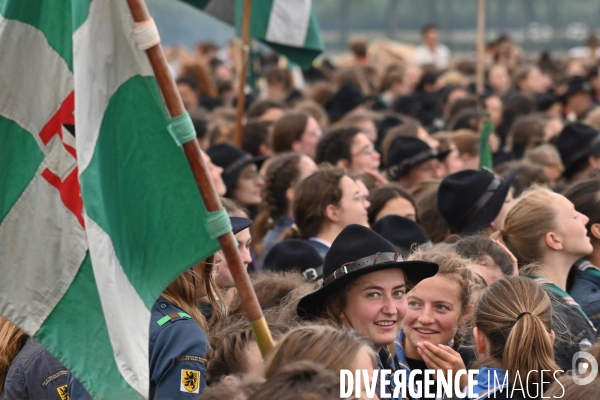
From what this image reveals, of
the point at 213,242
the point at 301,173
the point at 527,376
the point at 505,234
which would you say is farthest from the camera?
the point at 301,173

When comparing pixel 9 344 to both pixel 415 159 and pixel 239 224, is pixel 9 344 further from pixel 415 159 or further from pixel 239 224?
pixel 415 159

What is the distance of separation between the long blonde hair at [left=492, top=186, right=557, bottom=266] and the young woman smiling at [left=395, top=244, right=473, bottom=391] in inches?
40.6

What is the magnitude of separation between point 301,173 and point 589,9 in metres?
21.2

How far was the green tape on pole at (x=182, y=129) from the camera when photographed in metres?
3.09

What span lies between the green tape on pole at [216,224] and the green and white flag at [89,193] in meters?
0.03

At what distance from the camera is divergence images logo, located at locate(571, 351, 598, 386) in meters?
3.66

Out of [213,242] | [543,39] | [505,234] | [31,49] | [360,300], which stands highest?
[31,49]

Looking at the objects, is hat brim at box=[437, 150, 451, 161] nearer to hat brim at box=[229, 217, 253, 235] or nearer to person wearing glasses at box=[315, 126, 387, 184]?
person wearing glasses at box=[315, 126, 387, 184]

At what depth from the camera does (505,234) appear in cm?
598

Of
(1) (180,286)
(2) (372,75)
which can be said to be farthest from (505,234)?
(2) (372,75)

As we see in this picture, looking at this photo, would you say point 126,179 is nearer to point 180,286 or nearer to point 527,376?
point 180,286

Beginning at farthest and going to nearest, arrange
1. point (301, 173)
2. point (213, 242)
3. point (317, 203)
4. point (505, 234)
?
point (301, 173), point (317, 203), point (505, 234), point (213, 242)

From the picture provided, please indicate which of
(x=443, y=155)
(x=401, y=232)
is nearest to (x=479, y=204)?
(x=401, y=232)

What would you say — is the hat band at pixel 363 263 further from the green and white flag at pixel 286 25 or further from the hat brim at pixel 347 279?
the green and white flag at pixel 286 25
